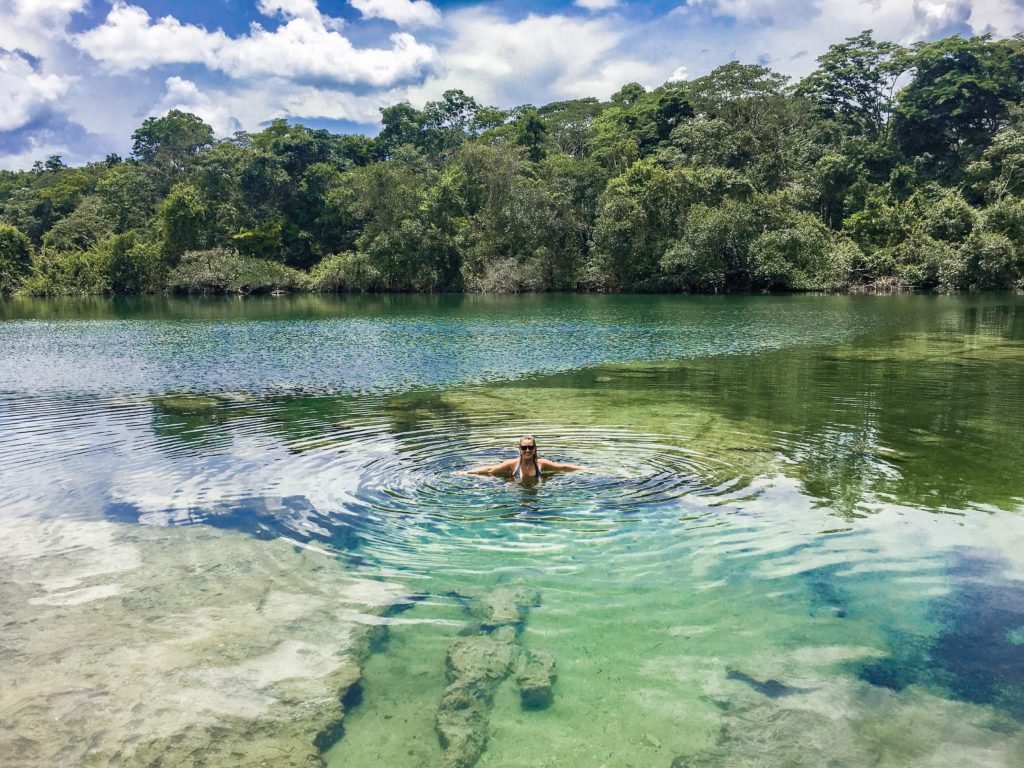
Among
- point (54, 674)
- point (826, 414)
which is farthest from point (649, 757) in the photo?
point (826, 414)

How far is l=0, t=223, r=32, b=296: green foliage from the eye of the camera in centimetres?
8294

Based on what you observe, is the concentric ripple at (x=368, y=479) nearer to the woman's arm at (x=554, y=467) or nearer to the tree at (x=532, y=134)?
the woman's arm at (x=554, y=467)

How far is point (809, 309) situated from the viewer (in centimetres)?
4344

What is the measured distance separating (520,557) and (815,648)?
3.09 metres

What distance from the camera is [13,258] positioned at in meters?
83.8

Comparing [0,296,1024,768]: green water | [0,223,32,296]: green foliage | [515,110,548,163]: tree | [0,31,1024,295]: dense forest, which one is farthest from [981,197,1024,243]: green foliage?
[0,223,32,296]: green foliage

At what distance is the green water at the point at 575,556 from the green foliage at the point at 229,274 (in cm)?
6108

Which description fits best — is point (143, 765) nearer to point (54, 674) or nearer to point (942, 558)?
point (54, 674)

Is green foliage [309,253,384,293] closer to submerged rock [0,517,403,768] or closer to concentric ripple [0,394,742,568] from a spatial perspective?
concentric ripple [0,394,742,568]

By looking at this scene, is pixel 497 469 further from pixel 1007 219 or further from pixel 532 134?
pixel 532 134

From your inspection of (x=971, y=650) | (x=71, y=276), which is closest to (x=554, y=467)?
(x=971, y=650)

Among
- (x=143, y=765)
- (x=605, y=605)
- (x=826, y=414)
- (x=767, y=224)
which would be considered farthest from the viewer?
(x=767, y=224)

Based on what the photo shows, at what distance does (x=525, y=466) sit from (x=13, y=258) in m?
96.6

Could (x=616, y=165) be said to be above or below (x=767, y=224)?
above
